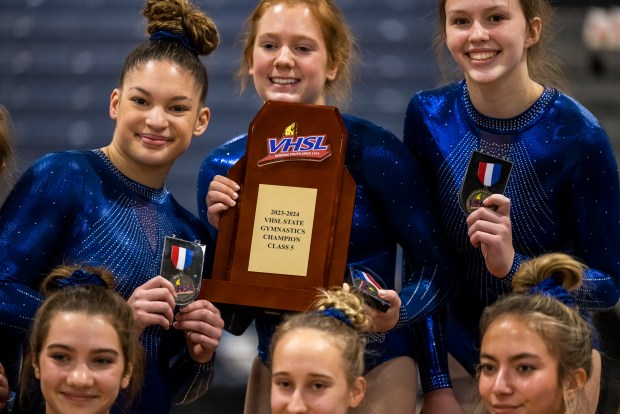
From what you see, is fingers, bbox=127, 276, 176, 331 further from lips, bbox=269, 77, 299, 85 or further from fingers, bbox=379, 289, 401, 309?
lips, bbox=269, 77, 299, 85

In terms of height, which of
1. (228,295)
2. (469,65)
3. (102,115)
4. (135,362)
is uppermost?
(102,115)

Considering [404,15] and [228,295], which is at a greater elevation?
[404,15]

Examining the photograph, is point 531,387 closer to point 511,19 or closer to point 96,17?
point 511,19

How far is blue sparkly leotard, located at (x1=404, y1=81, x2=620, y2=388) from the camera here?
295 cm

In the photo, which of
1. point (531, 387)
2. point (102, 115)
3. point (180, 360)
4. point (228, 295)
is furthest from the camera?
point (102, 115)

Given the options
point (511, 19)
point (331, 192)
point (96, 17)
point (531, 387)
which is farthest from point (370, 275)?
point (96, 17)

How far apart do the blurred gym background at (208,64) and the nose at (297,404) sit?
3.38 metres

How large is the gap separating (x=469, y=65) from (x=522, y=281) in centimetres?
59

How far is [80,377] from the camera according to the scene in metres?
2.56

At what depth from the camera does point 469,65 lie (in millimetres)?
2971

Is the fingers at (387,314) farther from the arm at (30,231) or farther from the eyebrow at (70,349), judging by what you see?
the arm at (30,231)

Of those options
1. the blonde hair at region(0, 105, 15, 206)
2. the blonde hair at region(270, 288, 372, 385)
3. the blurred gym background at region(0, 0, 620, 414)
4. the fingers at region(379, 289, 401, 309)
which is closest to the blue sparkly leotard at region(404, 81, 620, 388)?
the fingers at region(379, 289, 401, 309)

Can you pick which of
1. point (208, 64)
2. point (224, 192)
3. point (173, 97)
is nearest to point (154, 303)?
point (224, 192)

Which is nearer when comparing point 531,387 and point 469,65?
point 531,387
